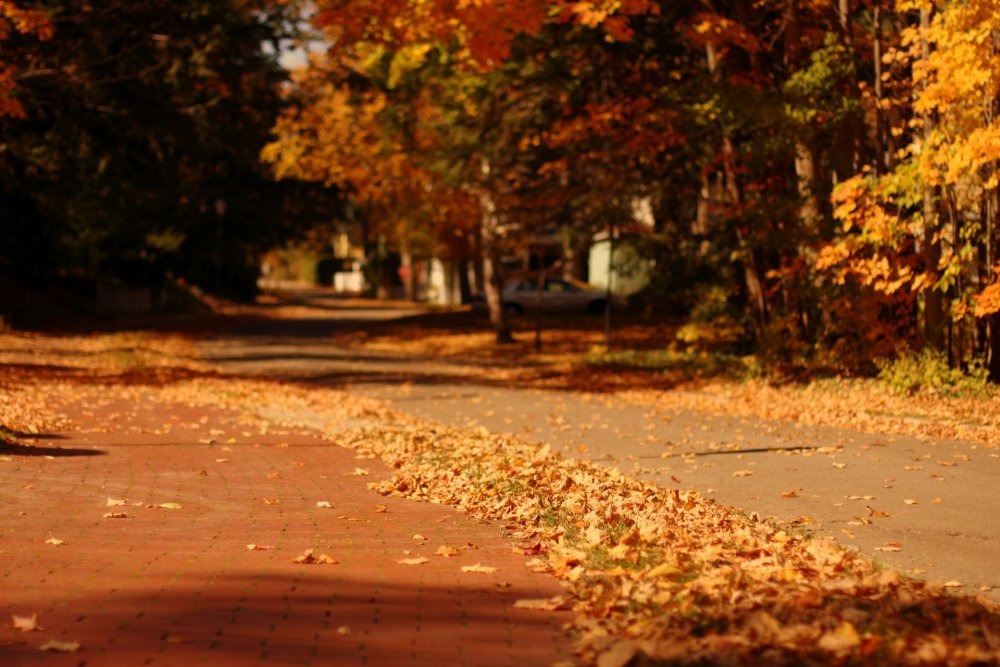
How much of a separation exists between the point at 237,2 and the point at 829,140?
2073 centimetres

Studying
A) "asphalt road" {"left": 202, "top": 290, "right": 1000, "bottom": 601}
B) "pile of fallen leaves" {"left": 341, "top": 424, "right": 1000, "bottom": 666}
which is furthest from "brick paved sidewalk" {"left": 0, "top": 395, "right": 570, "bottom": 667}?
"asphalt road" {"left": 202, "top": 290, "right": 1000, "bottom": 601}

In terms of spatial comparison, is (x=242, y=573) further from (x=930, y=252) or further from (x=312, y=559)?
(x=930, y=252)

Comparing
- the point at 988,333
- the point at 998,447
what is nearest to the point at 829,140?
the point at 988,333

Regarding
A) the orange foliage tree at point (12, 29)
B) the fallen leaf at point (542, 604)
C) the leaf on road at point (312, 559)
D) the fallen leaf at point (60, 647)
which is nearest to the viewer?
the fallen leaf at point (60, 647)

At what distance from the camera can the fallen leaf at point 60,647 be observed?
17.5 feet

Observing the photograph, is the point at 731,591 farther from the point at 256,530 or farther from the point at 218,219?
the point at 218,219

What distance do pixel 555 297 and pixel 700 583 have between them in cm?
4238

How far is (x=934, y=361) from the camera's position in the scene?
17.3 m

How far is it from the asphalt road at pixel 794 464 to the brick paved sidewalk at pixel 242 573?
2.55 metres

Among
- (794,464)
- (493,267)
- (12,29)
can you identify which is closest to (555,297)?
(493,267)

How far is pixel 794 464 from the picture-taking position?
480 inches

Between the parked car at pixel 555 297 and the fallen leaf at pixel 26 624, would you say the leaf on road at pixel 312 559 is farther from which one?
the parked car at pixel 555 297

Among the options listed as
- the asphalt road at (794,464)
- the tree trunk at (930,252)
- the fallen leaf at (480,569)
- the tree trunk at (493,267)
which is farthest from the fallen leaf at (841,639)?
the tree trunk at (493,267)

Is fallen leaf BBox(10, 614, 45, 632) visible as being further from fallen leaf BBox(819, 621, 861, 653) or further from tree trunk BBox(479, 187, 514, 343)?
tree trunk BBox(479, 187, 514, 343)
